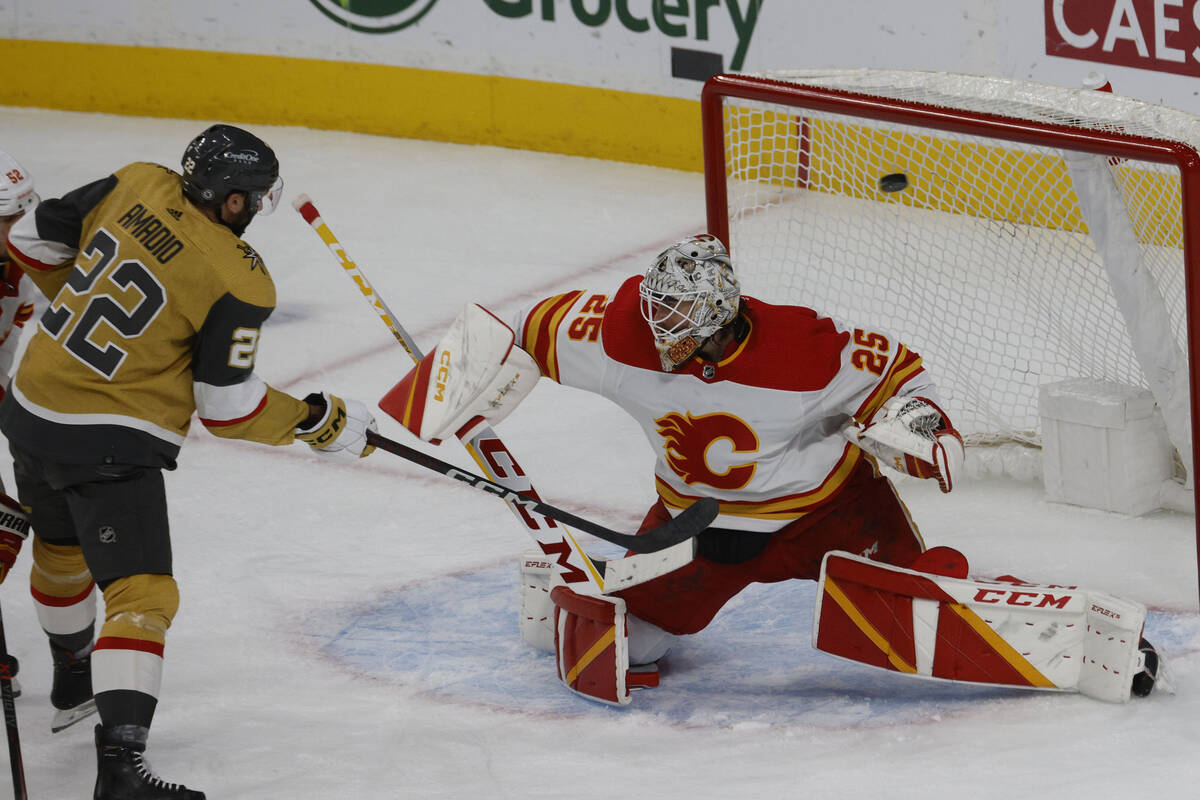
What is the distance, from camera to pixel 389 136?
7.28 m

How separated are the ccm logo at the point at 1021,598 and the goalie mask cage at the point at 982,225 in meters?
0.49

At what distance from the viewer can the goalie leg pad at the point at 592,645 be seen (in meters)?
3.04

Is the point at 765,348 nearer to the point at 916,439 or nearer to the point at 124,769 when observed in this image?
the point at 916,439

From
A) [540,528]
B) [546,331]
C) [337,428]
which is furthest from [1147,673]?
[337,428]

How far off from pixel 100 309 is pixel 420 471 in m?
1.64

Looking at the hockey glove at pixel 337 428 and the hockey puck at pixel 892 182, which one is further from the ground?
the hockey puck at pixel 892 182

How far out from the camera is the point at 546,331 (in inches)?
123

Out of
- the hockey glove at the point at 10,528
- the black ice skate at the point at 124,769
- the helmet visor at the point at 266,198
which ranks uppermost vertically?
the helmet visor at the point at 266,198

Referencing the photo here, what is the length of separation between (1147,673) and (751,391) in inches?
31.9

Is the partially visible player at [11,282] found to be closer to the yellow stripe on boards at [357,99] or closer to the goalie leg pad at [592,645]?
the goalie leg pad at [592,645]

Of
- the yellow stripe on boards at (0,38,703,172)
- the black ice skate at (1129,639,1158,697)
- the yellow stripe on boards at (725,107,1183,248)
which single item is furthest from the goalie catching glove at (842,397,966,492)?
the yellow stripe on boards at (0,38,703,172)

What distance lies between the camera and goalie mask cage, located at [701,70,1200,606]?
334 centimetres

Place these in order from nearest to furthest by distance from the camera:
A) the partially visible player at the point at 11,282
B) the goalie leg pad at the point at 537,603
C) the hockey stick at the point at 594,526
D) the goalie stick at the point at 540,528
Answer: the hockey stick at the point at 594,526, the partially visible player at the point at 11,282, the goalie stick at the point at 540,528, the goalie leg pad at the point at 537,603

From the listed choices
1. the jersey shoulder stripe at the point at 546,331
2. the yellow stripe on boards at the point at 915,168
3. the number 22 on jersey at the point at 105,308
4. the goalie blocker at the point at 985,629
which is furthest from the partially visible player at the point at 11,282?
the yellow stripe on boards at the point at 915,168
